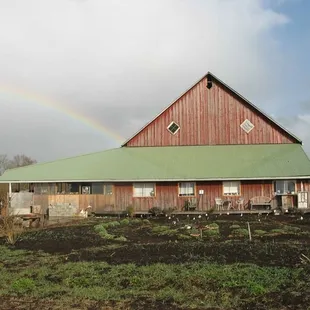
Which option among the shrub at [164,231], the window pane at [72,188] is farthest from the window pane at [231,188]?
the shrub at [164,231]

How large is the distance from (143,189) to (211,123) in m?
8.41

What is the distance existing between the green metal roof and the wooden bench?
1.93 metres

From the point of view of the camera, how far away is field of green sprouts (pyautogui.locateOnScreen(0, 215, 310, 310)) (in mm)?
8688

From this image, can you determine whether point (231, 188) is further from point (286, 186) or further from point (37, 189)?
point (37, 189)

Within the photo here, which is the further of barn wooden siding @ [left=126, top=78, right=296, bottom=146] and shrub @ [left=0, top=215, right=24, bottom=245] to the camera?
barn wooden siding @ [left=126, top=78, right=296, bottom=146]

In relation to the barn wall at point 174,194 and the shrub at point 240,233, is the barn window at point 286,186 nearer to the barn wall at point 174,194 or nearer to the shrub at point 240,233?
the barn wall at point 174,194

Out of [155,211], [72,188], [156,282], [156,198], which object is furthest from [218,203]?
[156,282]

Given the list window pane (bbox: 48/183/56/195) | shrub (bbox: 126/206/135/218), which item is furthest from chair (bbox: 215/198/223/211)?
window pane (bbox: 48/183/56/195)

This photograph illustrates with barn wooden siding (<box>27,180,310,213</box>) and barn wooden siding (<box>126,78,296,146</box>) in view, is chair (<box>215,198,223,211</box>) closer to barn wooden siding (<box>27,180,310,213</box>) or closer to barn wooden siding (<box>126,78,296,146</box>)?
barn wooden siding (<box>27,180,310,213</box>)

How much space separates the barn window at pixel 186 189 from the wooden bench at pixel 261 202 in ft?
14.2

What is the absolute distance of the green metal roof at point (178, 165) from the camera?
32.0m

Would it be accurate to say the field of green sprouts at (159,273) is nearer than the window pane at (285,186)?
Yes

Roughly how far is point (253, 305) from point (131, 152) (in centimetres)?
2910

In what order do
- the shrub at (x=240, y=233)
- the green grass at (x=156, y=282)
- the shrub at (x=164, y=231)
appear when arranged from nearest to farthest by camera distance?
1. the green grass at (x=156, y=282)
2. the shrub at (x=240, y=233)
3. the shrub at (x=164, y=231)
